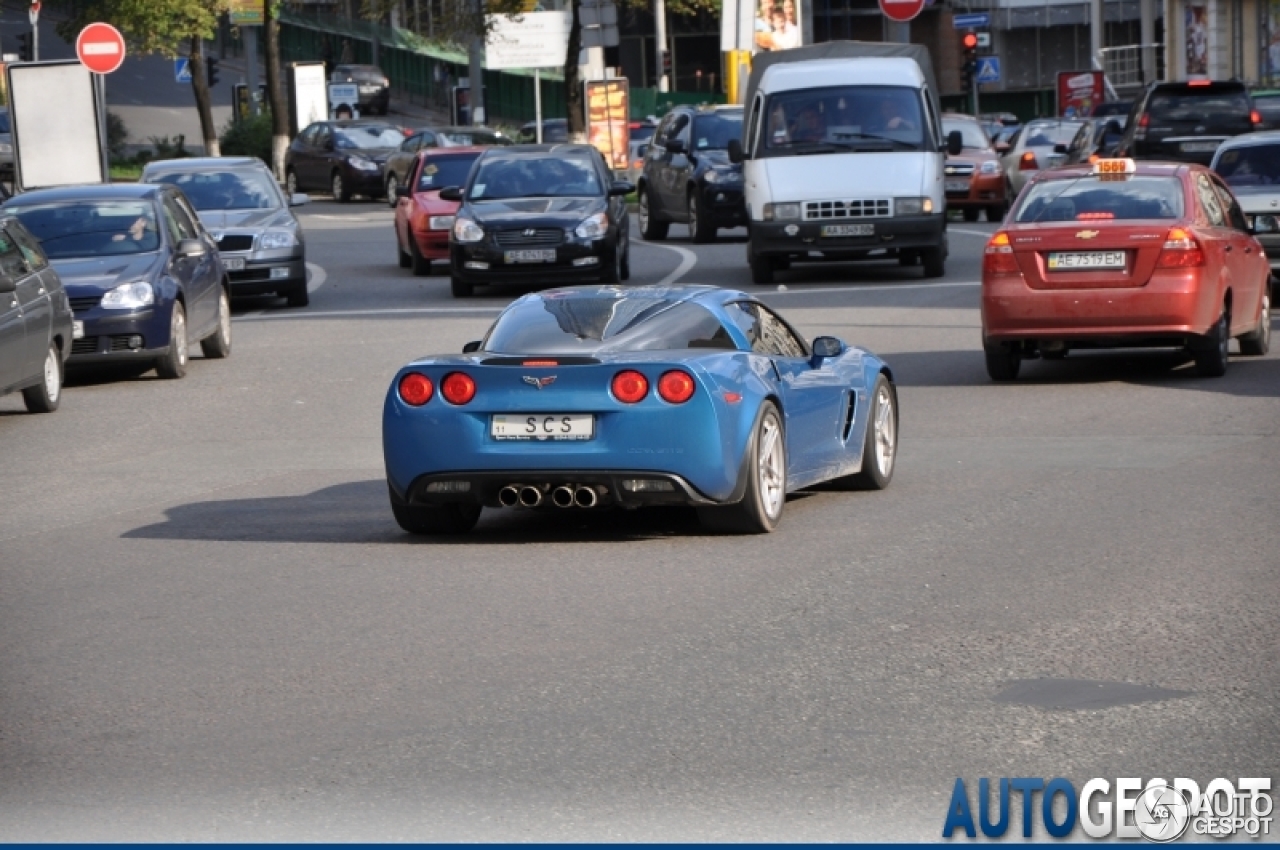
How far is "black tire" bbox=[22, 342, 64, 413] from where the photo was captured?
18.1 metres

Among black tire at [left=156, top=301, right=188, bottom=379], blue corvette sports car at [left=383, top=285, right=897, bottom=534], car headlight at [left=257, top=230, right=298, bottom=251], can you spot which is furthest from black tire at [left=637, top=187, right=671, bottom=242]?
blue corvette sports car at [left=383, top=285, right=897, bottom=534]

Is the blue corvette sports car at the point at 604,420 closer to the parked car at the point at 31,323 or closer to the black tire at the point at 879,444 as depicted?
the black tire at the point at 879,444

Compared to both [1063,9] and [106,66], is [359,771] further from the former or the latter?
[1063,9]

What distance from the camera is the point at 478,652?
8438 mm

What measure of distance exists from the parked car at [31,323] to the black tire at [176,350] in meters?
1.36

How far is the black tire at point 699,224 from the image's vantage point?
35312mm

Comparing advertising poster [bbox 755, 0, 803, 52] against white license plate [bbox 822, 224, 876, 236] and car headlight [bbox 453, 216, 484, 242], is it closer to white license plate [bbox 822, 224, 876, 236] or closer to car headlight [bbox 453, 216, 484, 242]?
car headlight [bbox 453, 216, 484, 242]

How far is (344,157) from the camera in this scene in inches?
2114

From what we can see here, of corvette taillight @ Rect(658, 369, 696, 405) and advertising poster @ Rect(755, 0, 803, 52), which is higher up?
advertising poster @ Rect(755, 0, 803, 52)

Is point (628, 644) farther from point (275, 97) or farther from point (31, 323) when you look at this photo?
point (275, 97)

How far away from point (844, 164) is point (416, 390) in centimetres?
1742

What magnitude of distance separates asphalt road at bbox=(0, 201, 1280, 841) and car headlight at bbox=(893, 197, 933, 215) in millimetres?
11825


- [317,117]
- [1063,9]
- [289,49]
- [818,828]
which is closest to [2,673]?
[818,828]

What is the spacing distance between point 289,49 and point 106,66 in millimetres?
78972
